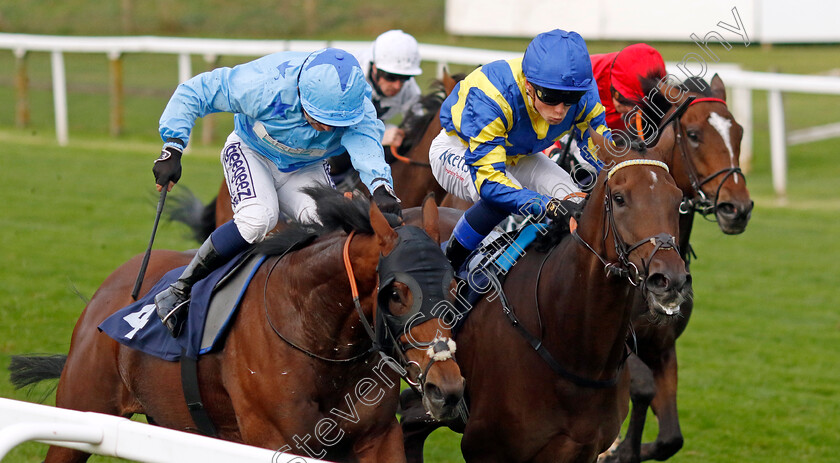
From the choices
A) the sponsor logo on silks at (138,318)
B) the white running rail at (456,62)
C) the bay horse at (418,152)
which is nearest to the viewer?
the sponsor logo on silks at (138,318)

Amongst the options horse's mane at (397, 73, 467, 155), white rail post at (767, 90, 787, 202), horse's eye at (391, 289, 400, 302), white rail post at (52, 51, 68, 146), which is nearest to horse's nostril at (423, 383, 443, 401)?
horse's eye at (391, 289, 400, 302)

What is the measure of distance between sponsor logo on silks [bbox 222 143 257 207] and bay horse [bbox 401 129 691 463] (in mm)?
995

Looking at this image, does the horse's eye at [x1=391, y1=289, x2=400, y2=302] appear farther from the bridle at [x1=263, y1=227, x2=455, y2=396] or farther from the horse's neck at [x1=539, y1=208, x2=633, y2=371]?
the horse's neck at [x1=539, y1=208, x2=633, y2=371]

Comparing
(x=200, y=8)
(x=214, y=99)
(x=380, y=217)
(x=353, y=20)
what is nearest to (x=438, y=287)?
(x=380, y=217)

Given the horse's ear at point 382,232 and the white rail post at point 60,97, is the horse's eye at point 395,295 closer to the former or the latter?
the horse's ear at point 382,232

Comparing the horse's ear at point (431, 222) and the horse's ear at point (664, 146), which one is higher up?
the horse's ear at point (664, 146)

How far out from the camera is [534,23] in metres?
19.9

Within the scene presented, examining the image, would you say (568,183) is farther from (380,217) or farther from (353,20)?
(353,20)

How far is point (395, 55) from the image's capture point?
21.7 feet

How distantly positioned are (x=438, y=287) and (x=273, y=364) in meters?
0.70

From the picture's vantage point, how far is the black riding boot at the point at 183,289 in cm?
355

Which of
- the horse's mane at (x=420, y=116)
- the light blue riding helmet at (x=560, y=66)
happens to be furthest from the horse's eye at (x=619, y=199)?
the horse's mane at (x=420, y=116)

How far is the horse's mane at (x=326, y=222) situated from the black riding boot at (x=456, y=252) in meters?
0.89

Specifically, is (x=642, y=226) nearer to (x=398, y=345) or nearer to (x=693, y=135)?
(x=398, y=345)
